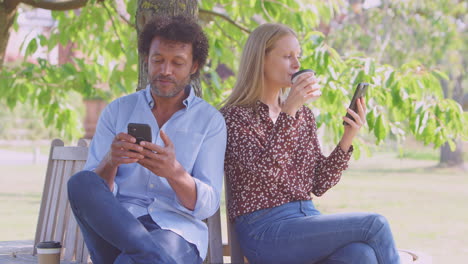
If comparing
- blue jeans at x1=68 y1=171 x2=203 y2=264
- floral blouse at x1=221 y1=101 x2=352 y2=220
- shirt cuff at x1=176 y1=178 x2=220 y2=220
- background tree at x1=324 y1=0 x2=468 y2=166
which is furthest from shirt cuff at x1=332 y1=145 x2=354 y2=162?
background tree at x1=324 y1=0 x2=468 y2=166

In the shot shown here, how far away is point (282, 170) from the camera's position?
321cm

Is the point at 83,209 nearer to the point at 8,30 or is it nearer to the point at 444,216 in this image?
the point at 8,30

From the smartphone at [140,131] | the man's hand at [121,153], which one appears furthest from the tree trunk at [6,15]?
the smartphone at [140,131]

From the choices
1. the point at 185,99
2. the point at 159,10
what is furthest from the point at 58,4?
the point at 185,99

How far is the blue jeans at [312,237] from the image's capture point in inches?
112

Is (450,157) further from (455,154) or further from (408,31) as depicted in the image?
(408,31)

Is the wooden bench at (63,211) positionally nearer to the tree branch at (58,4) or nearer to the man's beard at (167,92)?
the man's beard at (167,92)

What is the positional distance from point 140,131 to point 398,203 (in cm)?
1030

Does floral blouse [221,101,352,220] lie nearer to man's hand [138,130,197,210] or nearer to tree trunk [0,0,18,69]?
man's hand [138,130,197,210]

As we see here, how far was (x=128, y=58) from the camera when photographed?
5.47 m

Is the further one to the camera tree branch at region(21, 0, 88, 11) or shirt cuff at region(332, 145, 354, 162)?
tree branch at region(21, 0, 88, 11)

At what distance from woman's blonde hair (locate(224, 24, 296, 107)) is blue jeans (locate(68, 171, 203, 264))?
93 cm

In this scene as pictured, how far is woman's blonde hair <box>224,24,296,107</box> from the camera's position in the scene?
3382mm

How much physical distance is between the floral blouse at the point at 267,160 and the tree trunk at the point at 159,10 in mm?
726
